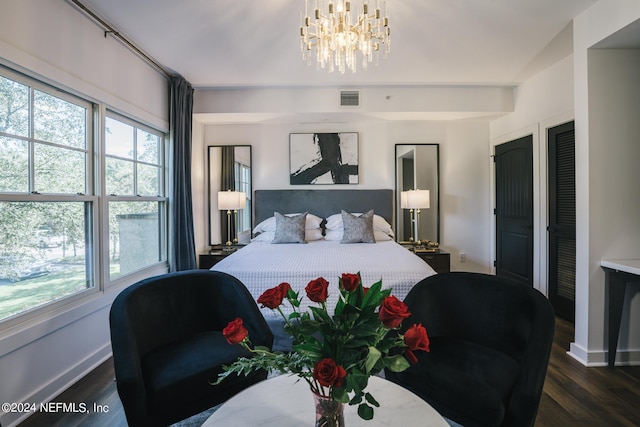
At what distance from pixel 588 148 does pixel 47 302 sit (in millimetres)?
3998

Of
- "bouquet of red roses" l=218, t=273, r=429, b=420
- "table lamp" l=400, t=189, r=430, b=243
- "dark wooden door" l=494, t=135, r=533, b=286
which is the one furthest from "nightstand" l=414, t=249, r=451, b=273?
"bouquet of red roses" l=218, t=273, r=429, b=420

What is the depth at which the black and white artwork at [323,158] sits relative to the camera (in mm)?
4410

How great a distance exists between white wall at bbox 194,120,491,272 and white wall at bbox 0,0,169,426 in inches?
70.0

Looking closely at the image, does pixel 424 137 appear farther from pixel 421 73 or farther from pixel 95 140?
pixel 95 140

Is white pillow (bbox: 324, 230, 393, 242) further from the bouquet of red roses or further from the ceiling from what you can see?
the bouquet of red roses

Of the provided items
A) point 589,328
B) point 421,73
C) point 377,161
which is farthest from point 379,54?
point 589,328

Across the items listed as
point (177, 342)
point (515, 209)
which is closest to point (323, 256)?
point (177, 342)

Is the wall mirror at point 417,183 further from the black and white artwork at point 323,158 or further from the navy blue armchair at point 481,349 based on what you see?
the navy blue armchair at point 481,349

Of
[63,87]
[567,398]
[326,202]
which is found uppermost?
[63,87]

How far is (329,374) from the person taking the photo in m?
0.75

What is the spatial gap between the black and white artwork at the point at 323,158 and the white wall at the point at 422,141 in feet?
0.31

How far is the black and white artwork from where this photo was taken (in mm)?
4410

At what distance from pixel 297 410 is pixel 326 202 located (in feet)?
11.1

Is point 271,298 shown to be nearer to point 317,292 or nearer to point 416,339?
point 317,292
